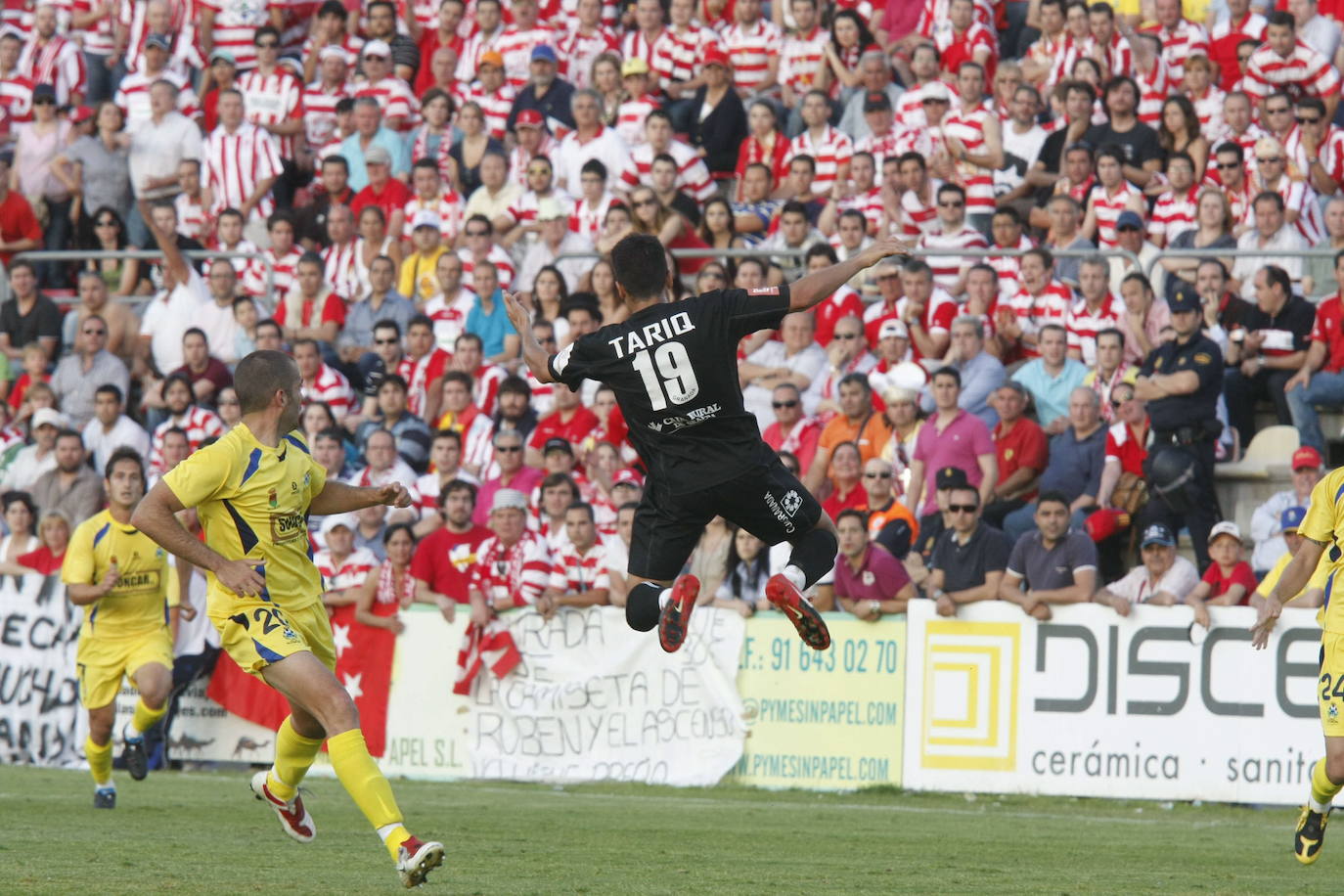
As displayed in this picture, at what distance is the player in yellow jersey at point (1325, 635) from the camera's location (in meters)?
9.66

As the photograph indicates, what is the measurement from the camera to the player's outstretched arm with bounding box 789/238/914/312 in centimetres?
849

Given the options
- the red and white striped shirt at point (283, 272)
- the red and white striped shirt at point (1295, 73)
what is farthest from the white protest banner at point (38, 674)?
the red and white striped shirt at point (1295, 73)

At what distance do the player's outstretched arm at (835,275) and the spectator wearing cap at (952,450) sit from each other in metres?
7.24

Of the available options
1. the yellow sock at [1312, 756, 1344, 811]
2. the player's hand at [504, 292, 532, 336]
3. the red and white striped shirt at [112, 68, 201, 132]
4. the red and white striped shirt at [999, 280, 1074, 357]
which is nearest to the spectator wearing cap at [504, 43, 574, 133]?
the red and white striped shirt at [112, 68, 201, 132]

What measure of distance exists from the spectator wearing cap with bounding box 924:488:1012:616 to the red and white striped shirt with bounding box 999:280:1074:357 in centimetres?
262

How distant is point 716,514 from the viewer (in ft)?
31.4

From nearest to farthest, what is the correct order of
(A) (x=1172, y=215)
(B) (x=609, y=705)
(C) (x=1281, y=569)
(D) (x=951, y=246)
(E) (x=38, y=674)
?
(C) (x=1281, y=569)
(B) (x=609, y=705)
(E) (x=38, y=674)
(A) (x=1172, y=215)
(D) (x=951, y=246)

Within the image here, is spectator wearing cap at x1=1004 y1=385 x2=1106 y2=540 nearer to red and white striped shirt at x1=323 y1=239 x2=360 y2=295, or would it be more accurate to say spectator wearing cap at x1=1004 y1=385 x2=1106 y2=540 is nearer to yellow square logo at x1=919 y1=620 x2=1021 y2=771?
yellow square logo at x1=919 y1=620 x2=1021 y2=771

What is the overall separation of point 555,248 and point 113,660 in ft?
23.2

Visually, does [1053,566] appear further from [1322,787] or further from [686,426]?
[686,426]

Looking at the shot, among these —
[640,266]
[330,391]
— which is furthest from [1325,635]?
[330,391]

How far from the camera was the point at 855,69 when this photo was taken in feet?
67.4

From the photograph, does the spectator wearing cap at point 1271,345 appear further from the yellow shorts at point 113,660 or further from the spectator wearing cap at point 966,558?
the yellow shorts at point 113,660

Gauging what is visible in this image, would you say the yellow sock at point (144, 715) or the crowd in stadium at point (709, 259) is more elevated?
the crowd in stadium at point (709, 259)
